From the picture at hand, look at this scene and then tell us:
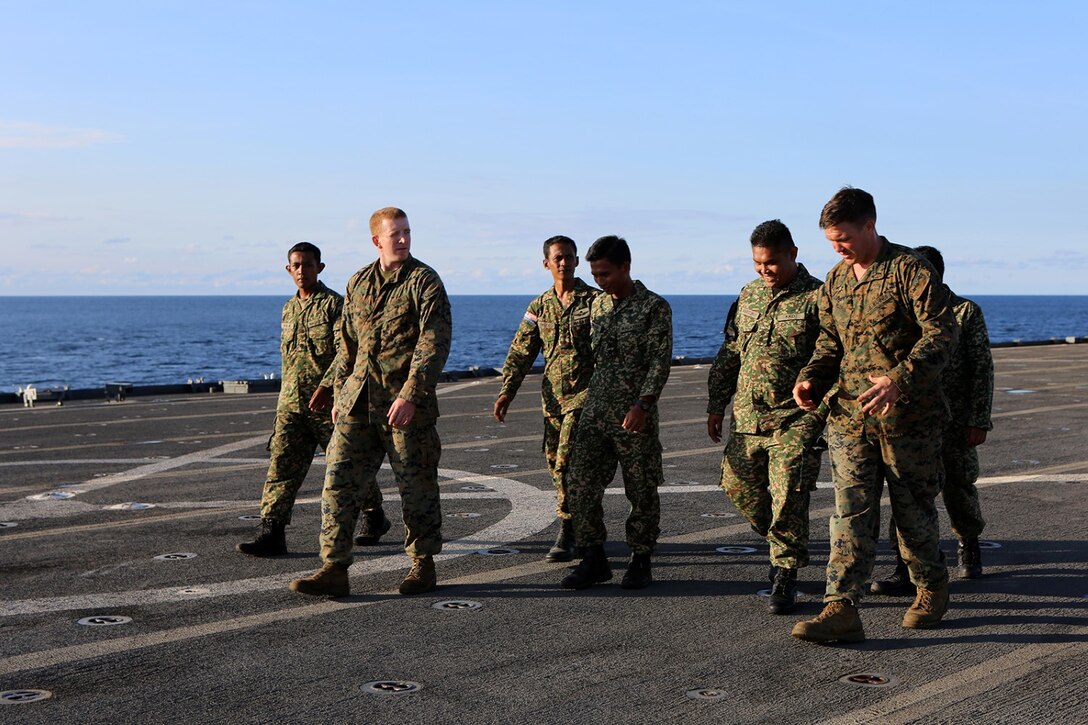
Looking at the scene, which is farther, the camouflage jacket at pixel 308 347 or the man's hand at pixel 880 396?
the camouflage jacket at pixel 308 347

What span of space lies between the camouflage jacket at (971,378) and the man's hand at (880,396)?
5.50 feet

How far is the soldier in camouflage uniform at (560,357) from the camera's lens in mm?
7430

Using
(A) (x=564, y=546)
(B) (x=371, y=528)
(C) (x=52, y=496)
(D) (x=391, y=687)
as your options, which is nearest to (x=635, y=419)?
(A) (x=564, y=546)

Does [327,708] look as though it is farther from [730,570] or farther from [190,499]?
[190,499]

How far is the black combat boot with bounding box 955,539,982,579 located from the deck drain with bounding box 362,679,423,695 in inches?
140

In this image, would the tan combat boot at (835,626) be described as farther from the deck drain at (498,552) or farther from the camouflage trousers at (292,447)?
the camouflage trousers at (292,447)

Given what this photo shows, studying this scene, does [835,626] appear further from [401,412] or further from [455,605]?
[401,412]

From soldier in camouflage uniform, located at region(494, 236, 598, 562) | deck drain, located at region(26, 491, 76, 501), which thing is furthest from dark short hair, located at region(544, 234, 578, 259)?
deck drain, located at region(26, 491, 76, 501)

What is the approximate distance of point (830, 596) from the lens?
219 inches

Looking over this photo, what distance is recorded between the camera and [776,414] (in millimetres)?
6324

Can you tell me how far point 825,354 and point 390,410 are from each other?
89.6 inches

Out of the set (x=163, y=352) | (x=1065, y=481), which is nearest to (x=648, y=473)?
(x=1065, y=481)

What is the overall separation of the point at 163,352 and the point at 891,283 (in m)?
89.5

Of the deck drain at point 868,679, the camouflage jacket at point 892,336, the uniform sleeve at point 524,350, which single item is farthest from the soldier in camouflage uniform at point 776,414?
the uniform sleeve at point 524,350
